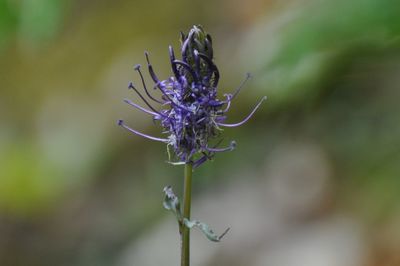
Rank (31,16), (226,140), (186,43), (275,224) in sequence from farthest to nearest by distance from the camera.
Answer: (226,140) < (275,224) < (31,16) < (186,43)

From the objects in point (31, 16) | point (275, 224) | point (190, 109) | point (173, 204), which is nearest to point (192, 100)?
point (190, 109)

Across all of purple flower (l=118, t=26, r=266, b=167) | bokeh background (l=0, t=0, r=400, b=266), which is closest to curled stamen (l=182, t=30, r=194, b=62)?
purple flower (l=118, t=26, r=266, b=167)

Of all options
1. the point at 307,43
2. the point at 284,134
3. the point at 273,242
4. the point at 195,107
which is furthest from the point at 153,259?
the point at 195,107

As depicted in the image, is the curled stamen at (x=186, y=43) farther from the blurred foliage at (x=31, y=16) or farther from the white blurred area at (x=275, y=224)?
the white blurred area at (x=275, y=224)

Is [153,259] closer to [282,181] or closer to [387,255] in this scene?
[282,181]

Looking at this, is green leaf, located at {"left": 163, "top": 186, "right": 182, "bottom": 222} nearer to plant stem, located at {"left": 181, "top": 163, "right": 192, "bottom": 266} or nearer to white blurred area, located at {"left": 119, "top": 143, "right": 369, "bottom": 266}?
plant stem, located at {"left": 181, "top": 163, "right": 192, "bottom": 266}

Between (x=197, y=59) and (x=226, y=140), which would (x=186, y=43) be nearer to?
(x=197, y=59)

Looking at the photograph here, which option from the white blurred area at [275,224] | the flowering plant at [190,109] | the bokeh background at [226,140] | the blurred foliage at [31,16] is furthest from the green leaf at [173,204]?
the white blurred area at [275,224]
